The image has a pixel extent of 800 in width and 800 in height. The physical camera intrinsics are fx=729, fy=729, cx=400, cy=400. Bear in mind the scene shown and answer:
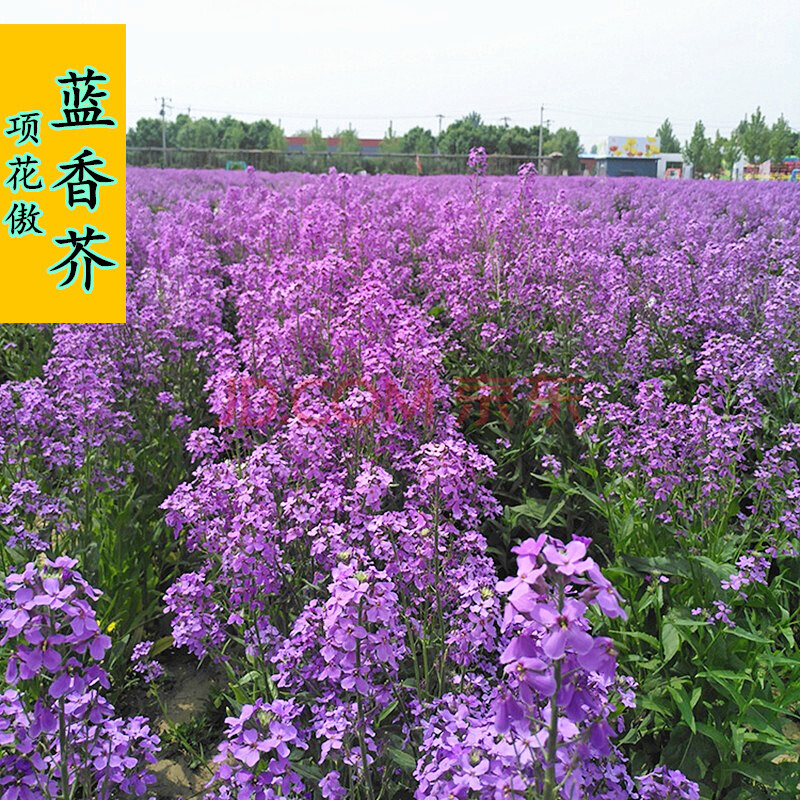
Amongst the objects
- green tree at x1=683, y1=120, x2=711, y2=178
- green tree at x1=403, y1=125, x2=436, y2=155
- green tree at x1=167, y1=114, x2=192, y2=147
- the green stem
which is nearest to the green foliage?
green tree at x1=403, y1=125, x2=436, y2=155

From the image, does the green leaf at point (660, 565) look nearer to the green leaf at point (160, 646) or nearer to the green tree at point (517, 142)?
the green leaf at point (160, 646)

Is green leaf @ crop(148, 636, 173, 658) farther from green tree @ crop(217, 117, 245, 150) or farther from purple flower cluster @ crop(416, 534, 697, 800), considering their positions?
green tree @ crop(217, 117, 245, 150)

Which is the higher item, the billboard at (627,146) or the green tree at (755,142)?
the billboard at (627,146)

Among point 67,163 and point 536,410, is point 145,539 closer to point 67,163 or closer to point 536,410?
point 536,410

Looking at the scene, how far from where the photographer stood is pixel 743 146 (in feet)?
197

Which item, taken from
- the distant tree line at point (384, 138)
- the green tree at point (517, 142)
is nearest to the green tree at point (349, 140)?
the distant tree line at point (384, 138)

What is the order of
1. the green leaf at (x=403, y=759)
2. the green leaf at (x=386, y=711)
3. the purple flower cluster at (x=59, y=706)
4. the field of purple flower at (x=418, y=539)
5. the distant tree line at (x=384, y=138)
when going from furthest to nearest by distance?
1. the distant tree line at (x=384, y=138)
2. the green leaf at (x=386, y=711)
3. the green leaf at (x=403, y=759)
4. the field of purple flower at (x=418, y=539)
5. the purple flower cluster at (x=59, y=706)

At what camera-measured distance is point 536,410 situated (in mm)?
4543

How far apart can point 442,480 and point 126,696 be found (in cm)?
214

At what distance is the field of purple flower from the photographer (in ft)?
6.08

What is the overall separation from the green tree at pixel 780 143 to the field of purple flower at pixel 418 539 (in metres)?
60.2

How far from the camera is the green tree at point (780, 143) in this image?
57088 mm

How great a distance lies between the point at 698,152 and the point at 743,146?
7.27 meters

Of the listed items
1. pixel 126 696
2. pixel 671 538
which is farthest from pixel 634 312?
pixel 126 696
